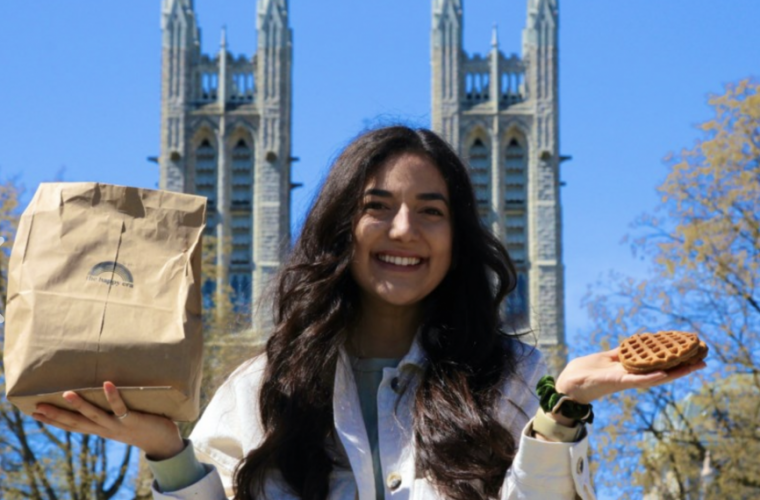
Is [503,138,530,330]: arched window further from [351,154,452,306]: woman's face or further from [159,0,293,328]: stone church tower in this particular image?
Result: [351,154,452,306]: woman's face

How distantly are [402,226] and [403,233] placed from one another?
2 centimetres

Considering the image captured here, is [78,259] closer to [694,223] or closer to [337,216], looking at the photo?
[337,216]

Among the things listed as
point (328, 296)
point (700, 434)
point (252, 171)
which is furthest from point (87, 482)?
point (252, 171)

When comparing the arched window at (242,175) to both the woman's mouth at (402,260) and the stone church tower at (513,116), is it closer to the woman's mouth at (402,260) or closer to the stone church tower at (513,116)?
the stone church tower at (513,116)

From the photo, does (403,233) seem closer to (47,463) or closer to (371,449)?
(371,449)

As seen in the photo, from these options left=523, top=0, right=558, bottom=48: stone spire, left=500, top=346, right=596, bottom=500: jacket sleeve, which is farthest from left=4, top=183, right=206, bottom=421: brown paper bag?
left=523, top=0, right=558, bottom=48: stone spire

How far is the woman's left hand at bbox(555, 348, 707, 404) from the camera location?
236 centimetres

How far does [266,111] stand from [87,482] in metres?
30.8

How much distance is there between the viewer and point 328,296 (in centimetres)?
291

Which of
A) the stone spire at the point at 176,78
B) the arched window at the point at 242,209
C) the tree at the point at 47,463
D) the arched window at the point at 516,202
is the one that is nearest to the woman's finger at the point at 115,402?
the tree at the point at 47,463

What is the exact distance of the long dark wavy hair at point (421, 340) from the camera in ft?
8.77

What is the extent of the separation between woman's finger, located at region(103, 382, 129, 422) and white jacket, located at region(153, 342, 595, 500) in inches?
7.9

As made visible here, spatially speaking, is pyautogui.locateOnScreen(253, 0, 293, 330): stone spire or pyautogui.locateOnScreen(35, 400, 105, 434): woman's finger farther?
pyautogui.locateOnScreen(253, 0, 293, 330): stone spire

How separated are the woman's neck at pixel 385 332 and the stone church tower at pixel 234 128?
138 feet
